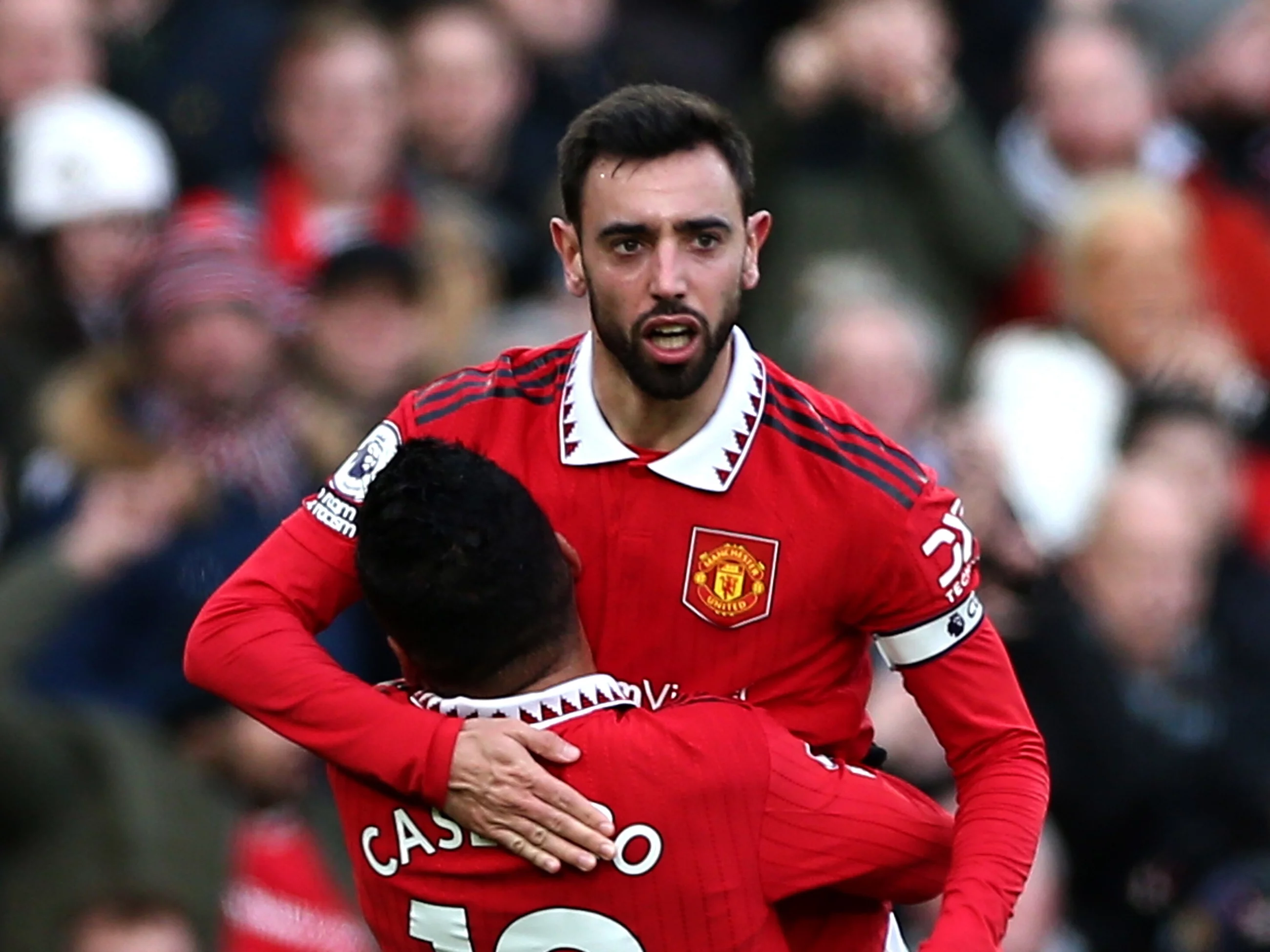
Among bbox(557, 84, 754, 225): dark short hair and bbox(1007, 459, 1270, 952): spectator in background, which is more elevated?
bbox(557, 84, 754, 225): dark short hair

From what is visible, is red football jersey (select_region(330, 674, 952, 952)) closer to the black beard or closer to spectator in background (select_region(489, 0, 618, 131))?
the black beard

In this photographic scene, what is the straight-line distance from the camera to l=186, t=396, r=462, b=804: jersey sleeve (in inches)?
117

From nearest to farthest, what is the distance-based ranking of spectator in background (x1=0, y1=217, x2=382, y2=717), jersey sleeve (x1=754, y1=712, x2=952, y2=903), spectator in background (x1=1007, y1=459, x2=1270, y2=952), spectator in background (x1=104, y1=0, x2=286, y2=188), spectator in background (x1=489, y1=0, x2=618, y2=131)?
1. jersey sleeve (x1=754, y1=712, x2=952, y2=903)
2. spectator in background (x1=0, y1=217, x2=382, y2=717)
3. spectator in background (x1=1007, y1=459, x2=1270, y2=952)
4. spectator in background (x1=104, y1=0, x2=286, y2=188)
5. spectator in background (x1=489, y1=0, x2=618, y2=131)

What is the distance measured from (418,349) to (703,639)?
2.93 m

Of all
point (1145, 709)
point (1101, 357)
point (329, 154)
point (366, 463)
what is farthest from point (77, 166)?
point (366, 463)

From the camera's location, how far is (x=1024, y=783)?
3.09 metres

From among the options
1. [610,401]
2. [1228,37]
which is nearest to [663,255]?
[610,401]

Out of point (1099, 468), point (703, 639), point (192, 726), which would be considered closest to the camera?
point (703, 639)

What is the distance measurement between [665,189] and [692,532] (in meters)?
0.43

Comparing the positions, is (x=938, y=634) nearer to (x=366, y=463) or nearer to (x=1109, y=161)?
(x=366, y=463)

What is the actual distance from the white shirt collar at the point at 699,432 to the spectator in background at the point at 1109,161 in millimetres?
3959

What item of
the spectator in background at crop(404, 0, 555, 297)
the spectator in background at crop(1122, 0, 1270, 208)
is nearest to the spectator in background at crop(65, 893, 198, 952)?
the spectator in background at crop(404, 0, 555, 297)

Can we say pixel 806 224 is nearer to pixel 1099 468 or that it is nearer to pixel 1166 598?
pixel 1099 468

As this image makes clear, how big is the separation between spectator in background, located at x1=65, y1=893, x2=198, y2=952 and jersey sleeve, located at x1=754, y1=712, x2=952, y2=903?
2.13 meters
